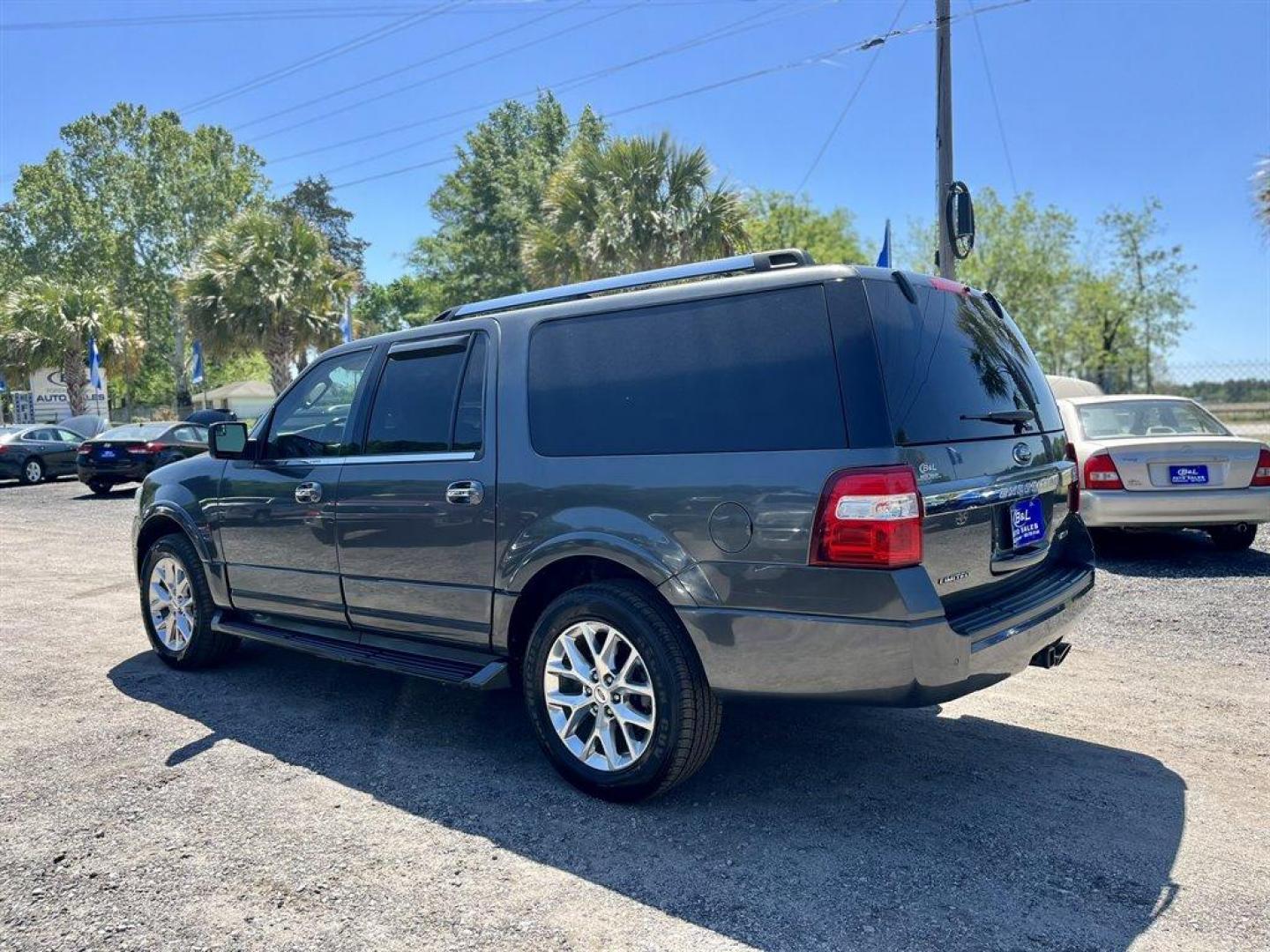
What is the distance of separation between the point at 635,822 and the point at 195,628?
3.24m

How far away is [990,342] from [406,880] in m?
2.92

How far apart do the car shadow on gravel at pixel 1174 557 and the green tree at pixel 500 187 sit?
112ft

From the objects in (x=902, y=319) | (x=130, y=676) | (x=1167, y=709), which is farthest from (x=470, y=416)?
(x=1167, y=709)

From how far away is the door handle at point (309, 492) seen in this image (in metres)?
4.55

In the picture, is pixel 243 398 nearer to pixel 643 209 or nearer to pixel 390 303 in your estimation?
pixel 390 303

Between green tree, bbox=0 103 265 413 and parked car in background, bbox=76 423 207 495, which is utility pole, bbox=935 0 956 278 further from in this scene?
green tree, bbox=0 103 265 413

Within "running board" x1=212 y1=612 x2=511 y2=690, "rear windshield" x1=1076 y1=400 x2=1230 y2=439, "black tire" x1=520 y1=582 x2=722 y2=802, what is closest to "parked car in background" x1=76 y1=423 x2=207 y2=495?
"running board" x1=212 y1=612 x2=511 y2=690

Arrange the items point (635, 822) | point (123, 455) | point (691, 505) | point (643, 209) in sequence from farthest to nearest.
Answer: point (643, 209)
point (123, 455)
point (635, 822)
point (691, 505)

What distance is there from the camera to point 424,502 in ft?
13.3

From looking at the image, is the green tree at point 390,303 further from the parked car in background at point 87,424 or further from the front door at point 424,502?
the front door at point 424,502

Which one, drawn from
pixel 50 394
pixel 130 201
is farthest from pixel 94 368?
pixel 130 201

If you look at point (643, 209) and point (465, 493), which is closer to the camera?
point (465, 493)

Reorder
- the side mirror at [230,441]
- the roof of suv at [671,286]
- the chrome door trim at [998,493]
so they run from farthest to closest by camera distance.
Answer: the side mirror at [230,441], the roof of suv at [671,286], the chrome door trim at [998,493]

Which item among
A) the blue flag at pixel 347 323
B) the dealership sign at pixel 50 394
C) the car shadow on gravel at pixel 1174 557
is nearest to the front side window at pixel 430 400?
the car shadow on gravel at pixel 1174 557
